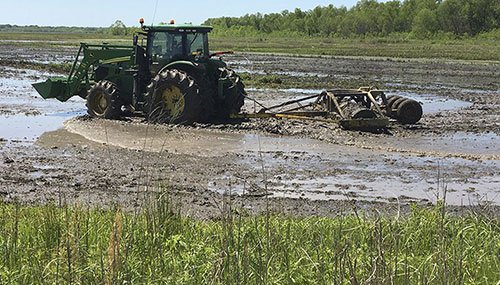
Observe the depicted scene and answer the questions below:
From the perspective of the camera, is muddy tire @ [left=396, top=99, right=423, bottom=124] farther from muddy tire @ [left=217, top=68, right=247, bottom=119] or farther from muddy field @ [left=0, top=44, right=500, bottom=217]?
muddy tire @ [left=217, top=68, right=247, bottom=119]

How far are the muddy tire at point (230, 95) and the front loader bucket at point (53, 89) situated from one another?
14.4 feet

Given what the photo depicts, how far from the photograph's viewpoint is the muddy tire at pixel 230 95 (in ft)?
58.3

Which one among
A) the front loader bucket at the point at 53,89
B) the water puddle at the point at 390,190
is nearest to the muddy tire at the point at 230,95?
the front loader bucket at the point at 53,89

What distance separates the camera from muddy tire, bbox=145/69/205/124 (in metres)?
17.0

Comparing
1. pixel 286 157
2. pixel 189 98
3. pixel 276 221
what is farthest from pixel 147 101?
pixel 276 221

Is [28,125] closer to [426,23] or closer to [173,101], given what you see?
[173,101]

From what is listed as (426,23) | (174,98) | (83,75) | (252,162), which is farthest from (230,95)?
(426,23)

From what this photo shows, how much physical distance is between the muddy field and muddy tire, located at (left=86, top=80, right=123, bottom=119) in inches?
14.9

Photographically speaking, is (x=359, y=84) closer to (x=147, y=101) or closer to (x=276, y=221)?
(x=147, y=101)

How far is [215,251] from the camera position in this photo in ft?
21.3

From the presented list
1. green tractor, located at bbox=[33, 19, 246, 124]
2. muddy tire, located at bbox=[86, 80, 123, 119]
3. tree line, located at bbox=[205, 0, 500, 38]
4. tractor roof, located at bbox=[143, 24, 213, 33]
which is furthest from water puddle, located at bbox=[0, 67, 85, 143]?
tree line, located at bbox=[205, 0, 500, 38]

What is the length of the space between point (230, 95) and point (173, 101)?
143 centimetres

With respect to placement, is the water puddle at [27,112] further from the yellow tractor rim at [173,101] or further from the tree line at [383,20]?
the tree line at [383,20]

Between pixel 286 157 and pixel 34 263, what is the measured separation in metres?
8.10
